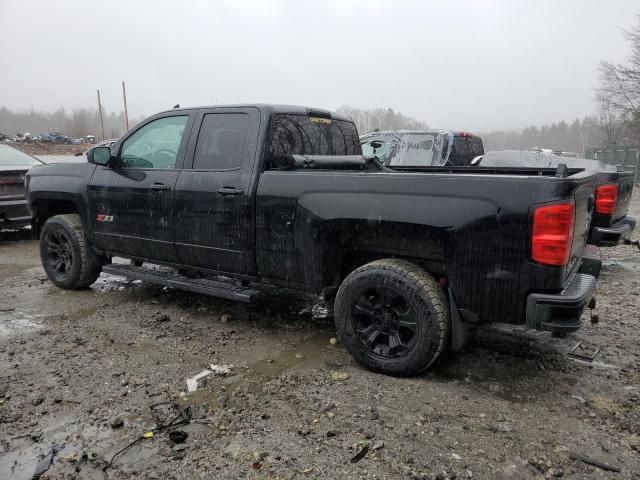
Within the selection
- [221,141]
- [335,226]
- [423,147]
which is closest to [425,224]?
[335,226]

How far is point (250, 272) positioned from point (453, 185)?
6.01 ft

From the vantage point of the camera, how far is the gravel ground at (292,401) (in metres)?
2.55

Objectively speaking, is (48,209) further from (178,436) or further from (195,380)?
(178,436)

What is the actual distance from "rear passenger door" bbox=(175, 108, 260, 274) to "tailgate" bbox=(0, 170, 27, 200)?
16.6ft

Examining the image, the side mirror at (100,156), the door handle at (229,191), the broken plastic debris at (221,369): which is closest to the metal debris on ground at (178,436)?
the broken plastic debris at (221,369)

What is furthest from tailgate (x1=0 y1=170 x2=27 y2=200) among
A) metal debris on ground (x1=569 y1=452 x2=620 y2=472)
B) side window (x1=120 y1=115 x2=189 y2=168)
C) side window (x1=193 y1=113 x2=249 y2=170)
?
metal debris on ground (x1=569 y1=452 x2=620 y2=472)

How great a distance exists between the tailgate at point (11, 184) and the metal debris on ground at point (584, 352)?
26.5 feet

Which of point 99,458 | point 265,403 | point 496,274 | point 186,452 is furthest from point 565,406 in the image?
point 99,458

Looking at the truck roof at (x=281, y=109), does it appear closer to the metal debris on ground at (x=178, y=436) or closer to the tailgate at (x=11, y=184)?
the metal debris on ground at (x=178, y=436)

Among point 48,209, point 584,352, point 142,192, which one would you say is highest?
point 142,192

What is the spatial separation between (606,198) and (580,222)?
95.9 inches

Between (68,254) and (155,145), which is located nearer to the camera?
(155,145)

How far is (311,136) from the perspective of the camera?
4523mm

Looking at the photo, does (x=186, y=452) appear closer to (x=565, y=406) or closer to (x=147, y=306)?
(x=565, y=406)
